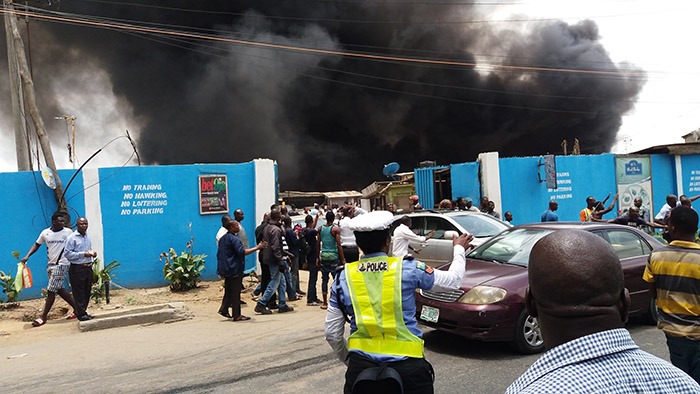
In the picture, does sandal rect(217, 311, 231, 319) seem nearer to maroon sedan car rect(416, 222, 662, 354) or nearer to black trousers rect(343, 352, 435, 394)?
maroon sedan car rect(416, 222, 662, 354)

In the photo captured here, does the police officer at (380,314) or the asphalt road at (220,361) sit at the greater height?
the police officer at (380,314)

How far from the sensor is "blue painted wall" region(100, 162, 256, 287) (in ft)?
32.1

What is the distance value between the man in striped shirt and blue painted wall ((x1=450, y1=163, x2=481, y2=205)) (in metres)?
11.5

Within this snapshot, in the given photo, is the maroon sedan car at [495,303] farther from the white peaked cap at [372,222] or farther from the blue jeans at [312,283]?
the blue jeans at [312,283]

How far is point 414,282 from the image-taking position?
2467 mm

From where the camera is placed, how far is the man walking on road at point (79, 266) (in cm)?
728

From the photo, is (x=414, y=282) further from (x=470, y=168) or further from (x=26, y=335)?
(x=470, y=168)

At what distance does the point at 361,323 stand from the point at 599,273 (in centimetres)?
140

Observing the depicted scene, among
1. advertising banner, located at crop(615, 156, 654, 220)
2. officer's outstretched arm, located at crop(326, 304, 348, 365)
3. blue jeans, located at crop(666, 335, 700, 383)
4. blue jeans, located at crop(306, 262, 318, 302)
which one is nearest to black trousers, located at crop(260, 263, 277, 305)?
blue jeans, located at crop(306, 262, 318, 302)

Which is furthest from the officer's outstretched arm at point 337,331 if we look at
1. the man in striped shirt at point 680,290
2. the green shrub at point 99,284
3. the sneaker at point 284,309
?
the green shrub at point 99,284

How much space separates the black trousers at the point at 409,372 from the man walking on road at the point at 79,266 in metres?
6.24

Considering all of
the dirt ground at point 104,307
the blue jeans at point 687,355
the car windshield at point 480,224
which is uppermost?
the car windshield at point 480,224

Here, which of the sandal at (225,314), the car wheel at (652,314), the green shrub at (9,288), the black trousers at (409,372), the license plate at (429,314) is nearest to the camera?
the black trousers at (409,372)

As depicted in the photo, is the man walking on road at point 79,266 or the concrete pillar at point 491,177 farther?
the concrete pillar at point 491,177
